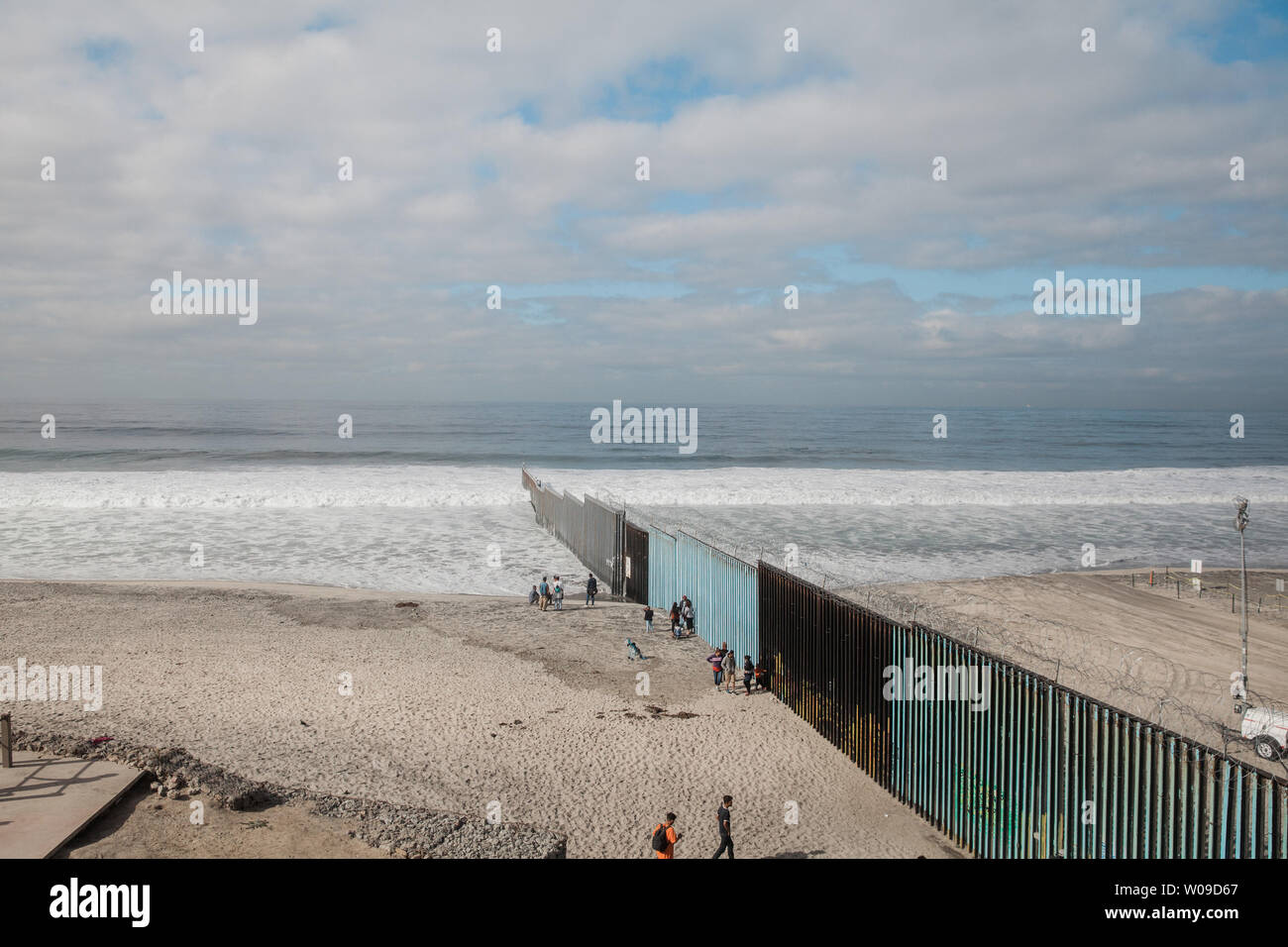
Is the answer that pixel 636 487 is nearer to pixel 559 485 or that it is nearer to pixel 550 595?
pixel 559 485

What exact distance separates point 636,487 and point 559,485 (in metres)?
4.96

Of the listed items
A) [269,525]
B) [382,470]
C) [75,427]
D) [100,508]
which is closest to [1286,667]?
[269,525]

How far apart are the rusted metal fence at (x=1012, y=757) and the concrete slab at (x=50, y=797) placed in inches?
365

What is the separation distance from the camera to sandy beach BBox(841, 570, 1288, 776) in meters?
13.7

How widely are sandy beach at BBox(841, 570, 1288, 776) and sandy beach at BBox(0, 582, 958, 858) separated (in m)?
3.19

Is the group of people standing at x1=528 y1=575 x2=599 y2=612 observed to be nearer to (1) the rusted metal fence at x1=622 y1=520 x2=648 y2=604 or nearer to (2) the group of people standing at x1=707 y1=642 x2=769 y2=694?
(1) the rusted metal fence at x1=622 y1=520 x2=648 y2=604

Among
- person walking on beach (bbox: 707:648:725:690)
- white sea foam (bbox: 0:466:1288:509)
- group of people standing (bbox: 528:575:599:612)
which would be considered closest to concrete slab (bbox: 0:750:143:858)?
person walking on beach (bbox: 707:648:725:690)

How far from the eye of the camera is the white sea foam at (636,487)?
40469mm

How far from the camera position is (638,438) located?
94.2 meters

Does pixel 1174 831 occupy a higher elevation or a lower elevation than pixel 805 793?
higher

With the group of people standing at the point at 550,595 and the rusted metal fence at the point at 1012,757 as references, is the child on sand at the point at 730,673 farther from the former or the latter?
the group of people standing at the point at 550,595
